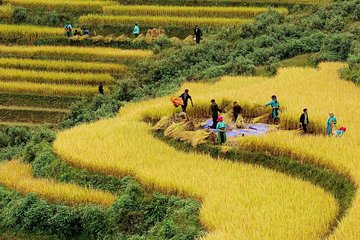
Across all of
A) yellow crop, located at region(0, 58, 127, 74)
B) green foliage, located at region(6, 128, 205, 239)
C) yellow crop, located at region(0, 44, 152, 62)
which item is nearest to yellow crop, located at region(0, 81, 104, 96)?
yellow crop, located at region(0, 58, 127, 74)

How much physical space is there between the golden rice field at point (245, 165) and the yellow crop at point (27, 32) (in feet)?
33.2

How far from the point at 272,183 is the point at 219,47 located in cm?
1248

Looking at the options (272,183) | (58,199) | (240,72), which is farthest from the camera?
(240,72)

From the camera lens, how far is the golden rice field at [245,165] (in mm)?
10727

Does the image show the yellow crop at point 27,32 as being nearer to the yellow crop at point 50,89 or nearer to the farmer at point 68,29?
the farmer at point 68,29

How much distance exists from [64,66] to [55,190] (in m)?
13.0

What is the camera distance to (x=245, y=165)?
14094 mm

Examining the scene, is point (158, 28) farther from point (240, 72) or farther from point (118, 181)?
point (118, 181)

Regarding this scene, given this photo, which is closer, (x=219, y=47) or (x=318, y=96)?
(x=318, y=96)

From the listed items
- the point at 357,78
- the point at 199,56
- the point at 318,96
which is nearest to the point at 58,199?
the point at 318,96

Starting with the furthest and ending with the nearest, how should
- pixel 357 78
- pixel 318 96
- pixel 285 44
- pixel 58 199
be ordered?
1. pixel 285 44
2. pixel 357 78
3. pixel 318 96
4. pixel 58 199

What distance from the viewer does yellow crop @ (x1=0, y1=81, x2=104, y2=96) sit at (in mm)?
24953

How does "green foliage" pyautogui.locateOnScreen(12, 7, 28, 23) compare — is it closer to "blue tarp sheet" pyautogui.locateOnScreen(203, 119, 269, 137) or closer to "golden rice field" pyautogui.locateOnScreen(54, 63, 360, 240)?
"golden rice field" pyautogui.locateOnScreen(54, 63, 360, 240)

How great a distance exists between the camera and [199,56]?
78.7ft
